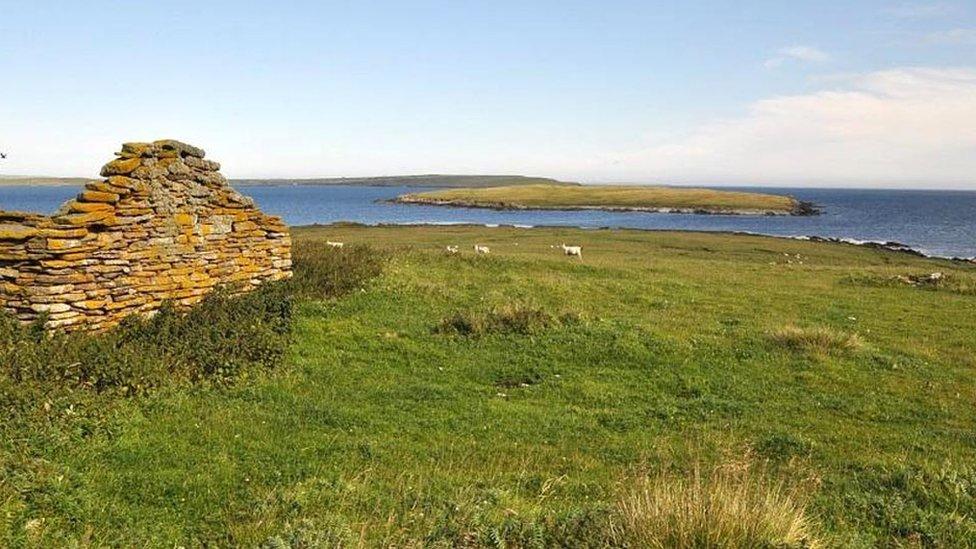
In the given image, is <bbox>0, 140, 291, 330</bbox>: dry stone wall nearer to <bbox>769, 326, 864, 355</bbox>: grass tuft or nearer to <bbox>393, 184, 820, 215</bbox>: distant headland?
<bbox>769, 326, 864, 355</bbox>: grass tuft

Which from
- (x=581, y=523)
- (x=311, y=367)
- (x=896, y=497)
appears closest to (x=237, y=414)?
(x=311, y=367)

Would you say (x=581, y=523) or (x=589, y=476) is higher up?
(x=581, y=523)

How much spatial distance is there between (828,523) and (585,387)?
19.4 ft

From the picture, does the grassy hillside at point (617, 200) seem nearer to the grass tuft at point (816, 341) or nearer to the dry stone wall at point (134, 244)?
the grass tuft at point (816, 341)

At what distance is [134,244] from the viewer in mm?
13961

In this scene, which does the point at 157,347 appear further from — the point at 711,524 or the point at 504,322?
the point at 711,524

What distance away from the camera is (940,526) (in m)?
7.05

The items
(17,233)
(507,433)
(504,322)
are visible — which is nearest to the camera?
(507,433)

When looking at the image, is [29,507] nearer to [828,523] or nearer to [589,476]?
[589,476]

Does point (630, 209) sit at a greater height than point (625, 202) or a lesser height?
lesser

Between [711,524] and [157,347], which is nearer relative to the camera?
[711,524]

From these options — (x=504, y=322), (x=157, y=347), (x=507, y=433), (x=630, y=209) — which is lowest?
(x=507, y=433)

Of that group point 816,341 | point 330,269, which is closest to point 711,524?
point 816,341

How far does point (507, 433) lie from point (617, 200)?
159 m
